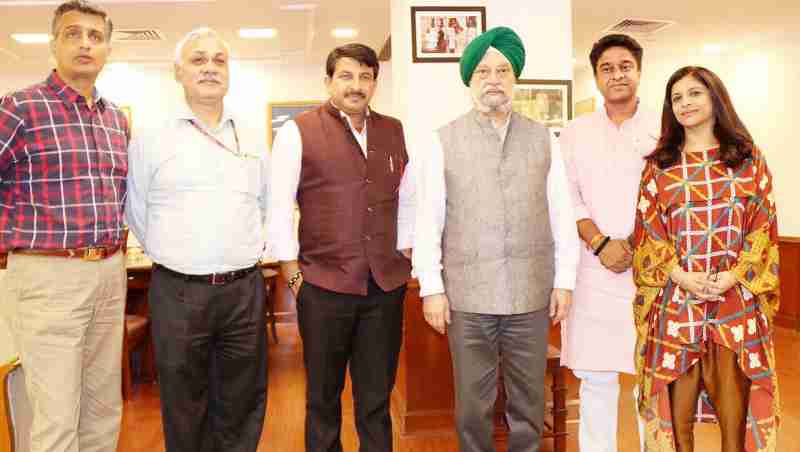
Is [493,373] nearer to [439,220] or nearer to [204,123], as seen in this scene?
[439,220]

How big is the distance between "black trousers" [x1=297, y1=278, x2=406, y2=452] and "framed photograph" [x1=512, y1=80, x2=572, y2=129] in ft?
5.04

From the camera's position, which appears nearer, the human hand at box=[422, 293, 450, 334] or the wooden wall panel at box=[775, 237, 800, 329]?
the human hand at box=[422, 293, 450, 334]

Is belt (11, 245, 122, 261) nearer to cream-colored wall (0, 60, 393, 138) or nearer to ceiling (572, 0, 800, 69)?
ceiling (572, 0, 800, 69)

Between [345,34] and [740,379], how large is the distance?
15.3 ft

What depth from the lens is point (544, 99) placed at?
3303 millimetres

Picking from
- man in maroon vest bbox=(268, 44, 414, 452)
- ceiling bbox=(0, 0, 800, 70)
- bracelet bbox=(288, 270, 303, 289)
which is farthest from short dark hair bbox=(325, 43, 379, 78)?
ceiling bbox=(0, 0, 800, 70)

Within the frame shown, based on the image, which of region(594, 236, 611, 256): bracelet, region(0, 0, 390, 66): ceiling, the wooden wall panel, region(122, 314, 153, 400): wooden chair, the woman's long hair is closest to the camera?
the woman's long hair

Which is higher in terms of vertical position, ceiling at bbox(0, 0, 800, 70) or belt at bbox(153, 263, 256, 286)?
ceiling at bbox(0, 0, 800, 70)

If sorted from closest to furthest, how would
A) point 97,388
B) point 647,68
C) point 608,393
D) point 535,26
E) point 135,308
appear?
1. point 97,388
2. point 608,393
3. point 535,26
4. point 135,308
5. point 647,68

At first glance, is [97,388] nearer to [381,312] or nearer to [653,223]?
[381,312]

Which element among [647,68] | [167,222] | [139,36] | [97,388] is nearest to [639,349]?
[167,222]

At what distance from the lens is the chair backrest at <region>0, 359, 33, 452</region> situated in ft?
6.87

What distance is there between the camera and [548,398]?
3338 mm

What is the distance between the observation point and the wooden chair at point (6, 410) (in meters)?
2.08
